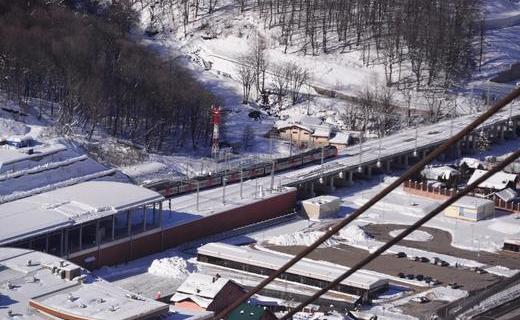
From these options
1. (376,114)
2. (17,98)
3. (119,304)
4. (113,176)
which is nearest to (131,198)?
(113,176)

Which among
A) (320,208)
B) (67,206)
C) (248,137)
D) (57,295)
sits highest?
(57,295)

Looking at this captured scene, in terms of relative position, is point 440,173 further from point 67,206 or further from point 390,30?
point 390,30

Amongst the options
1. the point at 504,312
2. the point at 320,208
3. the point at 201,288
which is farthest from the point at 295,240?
the point at 504,312

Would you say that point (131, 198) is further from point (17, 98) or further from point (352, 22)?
point (352, 22)

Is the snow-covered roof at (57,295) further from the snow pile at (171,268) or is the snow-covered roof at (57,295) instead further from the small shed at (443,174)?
the small shed at (443,174)

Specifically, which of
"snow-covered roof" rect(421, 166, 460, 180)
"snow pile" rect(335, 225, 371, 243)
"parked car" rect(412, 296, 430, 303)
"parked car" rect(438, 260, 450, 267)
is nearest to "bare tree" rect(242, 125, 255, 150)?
"snow-covered roof" rect(421, 166, 460, 180)

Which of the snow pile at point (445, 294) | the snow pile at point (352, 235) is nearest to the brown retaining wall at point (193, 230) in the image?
the snow pile at point (352, 235)
